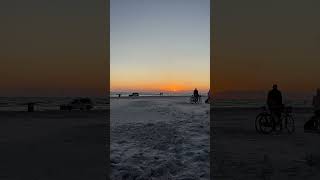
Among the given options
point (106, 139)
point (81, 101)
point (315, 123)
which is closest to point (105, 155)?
point (106, 139)

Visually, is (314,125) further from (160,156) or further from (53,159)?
(53,159)

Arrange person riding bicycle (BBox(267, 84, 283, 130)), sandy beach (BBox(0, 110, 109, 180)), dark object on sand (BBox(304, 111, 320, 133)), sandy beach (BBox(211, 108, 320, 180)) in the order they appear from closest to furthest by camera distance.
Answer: sandy beach (BBox(211, 108, 320, 180))
sandy beach (BBox(0, 110, 109, 180))
dark object on sand (BBox(304, 111, 320, 133))
person riding bicycle (BBox(267, 84, 283, 130))

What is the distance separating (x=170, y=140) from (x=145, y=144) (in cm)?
132

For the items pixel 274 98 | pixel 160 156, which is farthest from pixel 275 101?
pixel 160 156

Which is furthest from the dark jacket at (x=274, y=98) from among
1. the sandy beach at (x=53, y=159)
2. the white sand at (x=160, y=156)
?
the sandy beach at (x=53, y=159)

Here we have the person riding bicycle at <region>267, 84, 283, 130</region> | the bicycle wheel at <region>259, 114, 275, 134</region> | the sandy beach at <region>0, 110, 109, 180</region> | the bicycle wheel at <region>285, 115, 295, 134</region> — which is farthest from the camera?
the bicycle wheel at <region>285, 115, 295, 134</region>

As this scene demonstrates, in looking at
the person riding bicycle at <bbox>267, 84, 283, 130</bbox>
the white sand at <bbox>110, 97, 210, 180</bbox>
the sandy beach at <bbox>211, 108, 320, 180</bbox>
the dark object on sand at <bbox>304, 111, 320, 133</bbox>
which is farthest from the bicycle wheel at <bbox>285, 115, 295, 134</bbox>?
the white sand at <bbox>110, 97, 210, 180</bbox>

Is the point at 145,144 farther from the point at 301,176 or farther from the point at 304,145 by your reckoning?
the point at 301,176

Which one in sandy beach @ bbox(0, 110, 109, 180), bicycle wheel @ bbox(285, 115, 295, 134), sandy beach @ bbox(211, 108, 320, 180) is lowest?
sandy beach @ bbox(0, 110, 109, 180)

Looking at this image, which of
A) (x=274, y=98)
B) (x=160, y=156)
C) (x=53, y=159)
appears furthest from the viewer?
(x=274, y=98)

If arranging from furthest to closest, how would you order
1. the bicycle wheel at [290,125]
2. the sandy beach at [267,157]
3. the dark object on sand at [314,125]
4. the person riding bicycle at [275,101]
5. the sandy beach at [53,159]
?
the bicycle wheel at [290,125] → the person riding bicycle at [275,101] → the dark object on sand at [314,125] → the sandy beach at [53,159] → the sandy beach at [267,157]

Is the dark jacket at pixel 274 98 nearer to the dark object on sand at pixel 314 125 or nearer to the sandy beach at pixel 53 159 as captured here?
the dark object on sand at pixel 314 125

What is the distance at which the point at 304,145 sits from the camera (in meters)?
14.6

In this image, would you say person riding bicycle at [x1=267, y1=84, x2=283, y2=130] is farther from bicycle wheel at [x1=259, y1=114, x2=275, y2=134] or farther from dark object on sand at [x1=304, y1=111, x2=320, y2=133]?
dark object on sand at [x1=304, y1=111, x2=320, y2=133]
